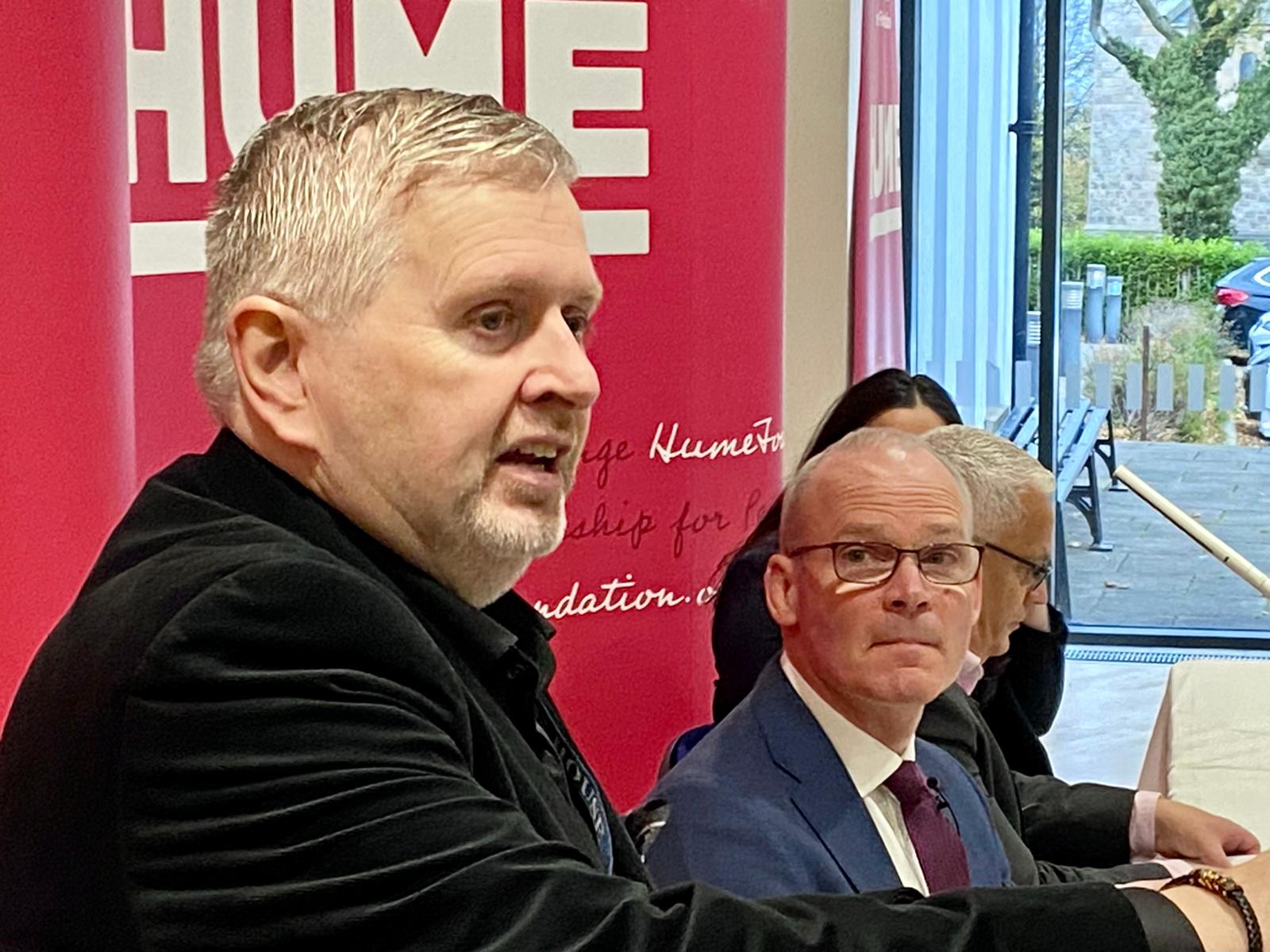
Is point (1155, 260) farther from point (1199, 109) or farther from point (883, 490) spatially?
point (883, 490)

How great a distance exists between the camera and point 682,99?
9.98 feet

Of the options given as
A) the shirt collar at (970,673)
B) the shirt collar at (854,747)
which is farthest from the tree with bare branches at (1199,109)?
the shirt collar at (854,747)

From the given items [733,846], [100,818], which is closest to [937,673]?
[733,846]

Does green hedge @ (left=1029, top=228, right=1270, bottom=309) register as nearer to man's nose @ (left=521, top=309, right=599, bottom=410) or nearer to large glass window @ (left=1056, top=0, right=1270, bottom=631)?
large glass window @ (left=1056, top=0, right=1270, bottom=631)

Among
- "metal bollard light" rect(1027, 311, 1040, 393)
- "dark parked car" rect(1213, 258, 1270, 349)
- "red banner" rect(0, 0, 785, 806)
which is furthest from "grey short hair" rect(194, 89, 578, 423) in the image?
"dark parked car" rect(1213, 258, 1270, 349)

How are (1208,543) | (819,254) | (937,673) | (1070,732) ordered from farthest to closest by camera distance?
1. (1070,732)
2. (819,254)
3. (1208,543)
4. (937,673)

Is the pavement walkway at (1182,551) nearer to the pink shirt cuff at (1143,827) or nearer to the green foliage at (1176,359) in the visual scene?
the green foliage at (1176,359)

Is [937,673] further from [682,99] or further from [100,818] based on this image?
[682,99]

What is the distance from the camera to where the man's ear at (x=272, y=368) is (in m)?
1.14

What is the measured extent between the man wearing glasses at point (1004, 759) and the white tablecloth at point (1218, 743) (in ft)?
0.86

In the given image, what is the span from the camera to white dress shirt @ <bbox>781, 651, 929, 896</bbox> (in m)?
1.91

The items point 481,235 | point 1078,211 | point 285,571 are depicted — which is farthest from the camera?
point 1078,211

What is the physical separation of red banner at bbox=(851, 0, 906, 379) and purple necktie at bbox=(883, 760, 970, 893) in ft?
11.0

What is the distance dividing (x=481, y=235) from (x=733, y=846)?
843 millimetres
